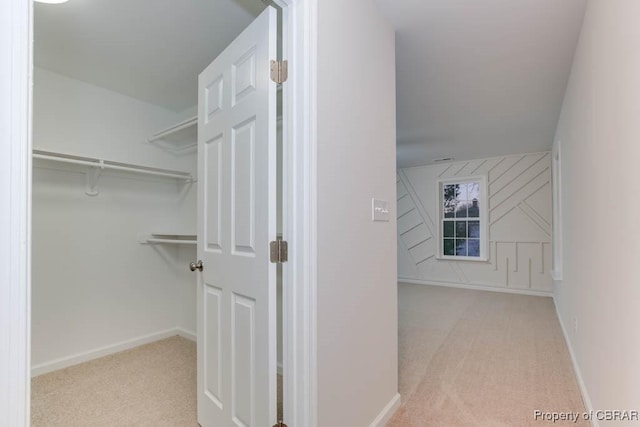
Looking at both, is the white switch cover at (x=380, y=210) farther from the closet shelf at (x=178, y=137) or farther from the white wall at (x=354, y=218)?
the closet shelf at (x=178, y=137)

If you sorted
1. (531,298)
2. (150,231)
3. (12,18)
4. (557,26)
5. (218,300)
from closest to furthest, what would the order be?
(12,18), (218,300), (557,26), (150,231), (531,298)

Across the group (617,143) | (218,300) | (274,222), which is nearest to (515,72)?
(617,143)

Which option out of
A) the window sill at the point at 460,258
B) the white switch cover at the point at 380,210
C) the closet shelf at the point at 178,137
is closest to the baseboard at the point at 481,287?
the window sill at the point at 460,258

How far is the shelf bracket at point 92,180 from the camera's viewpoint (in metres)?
2.76

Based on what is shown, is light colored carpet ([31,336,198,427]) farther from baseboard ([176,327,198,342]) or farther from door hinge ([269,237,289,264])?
door hinge ([269,237,289,264])

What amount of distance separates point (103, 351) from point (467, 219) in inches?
227

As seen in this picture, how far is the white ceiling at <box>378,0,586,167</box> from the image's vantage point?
192cm

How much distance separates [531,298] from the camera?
195 inches

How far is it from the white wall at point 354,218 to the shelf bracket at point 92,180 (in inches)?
92.8

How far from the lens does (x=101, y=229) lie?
2844mm

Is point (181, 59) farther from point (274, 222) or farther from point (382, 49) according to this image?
point (274, 222)

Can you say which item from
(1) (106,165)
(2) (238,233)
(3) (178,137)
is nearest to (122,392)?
(2) (238,233)

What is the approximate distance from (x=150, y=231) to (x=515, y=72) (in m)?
3.65

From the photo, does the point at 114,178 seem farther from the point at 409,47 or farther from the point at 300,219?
the point at 409,47
